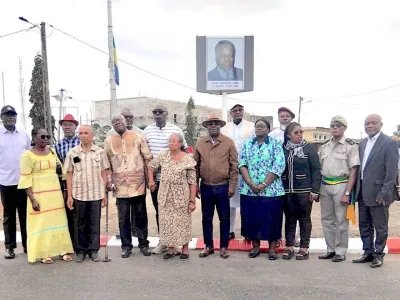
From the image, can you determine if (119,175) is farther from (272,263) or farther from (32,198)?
(272,263)

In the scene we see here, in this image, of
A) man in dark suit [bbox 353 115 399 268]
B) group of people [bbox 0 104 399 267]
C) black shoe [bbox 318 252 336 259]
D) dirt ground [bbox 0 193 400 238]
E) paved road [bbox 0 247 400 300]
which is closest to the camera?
paved road [bbox 0 247 400 300]

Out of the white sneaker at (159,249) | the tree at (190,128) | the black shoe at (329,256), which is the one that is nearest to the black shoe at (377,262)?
the black shoe at (329,256)

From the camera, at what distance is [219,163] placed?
497 cm

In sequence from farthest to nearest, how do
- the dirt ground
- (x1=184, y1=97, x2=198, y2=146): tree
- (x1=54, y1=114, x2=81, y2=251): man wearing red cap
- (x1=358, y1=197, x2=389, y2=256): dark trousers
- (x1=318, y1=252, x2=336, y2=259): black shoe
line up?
(x1=184, y1=97, x2=198, y2=146): tree
the dirt ground
(x1=54, y1=114, x2=81, y2=251): man wearing red cap
(x1=318, y1=252, x2=336, y2=259): black shoe
(x1=358, y1=197, x2=389, y2=256): dark trousers

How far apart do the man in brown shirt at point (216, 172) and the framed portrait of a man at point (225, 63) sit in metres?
9.15

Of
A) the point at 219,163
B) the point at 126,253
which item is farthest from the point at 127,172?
the point at 219,163

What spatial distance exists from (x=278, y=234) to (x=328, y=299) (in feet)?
4.44

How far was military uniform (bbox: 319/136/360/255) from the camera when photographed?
487 centimetres

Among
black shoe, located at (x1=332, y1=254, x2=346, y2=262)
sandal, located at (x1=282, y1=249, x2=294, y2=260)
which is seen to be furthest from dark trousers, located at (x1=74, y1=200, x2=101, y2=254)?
black shoe, located at (x1=332, y1=254, x2=346, y2=262)

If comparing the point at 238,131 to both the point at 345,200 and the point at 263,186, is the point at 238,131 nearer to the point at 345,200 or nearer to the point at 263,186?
the point at 263,186

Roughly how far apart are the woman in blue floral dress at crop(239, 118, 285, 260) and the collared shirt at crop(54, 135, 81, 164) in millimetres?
2259

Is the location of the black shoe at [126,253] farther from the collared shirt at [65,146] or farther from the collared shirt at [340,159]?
the collared shirt at [340,159]

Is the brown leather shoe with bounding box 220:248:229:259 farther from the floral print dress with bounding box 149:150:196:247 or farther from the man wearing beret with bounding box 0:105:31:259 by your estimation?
the man wearing beret with bounding box 0:105:31:259

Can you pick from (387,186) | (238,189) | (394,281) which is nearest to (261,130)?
(238,189)
